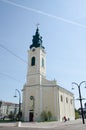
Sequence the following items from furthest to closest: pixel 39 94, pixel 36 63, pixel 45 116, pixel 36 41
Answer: pixel 36 41 → pixel 36 63 → pixel 39 94 → pixel 45 116

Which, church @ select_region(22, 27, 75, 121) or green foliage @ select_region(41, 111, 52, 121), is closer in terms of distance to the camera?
green foliage @ select_region(41, 111, 52, 121)

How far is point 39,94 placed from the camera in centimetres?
4675

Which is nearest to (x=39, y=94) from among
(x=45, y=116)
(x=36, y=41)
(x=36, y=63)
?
(x=45, y=116)

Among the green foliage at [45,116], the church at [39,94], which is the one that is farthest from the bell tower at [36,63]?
the green foliage at [45,116]

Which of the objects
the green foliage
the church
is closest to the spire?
the church

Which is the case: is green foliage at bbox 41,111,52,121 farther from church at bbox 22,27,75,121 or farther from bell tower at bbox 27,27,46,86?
bell tower at bbox 27,27,46,86

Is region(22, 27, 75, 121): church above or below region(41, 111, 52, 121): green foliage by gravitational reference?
above

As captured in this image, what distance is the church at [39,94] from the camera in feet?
150

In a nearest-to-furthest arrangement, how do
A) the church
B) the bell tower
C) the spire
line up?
the church
the bell tower
the spire

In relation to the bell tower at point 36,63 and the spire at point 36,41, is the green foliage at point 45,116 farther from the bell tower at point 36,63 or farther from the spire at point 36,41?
the spire at point 36,41

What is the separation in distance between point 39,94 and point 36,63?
8618mm

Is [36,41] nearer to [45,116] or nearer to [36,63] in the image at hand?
[36,63]

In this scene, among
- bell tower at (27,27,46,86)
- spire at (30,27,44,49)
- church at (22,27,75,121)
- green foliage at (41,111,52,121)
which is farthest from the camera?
spire at (30,27,44,49)

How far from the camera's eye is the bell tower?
160 ft
